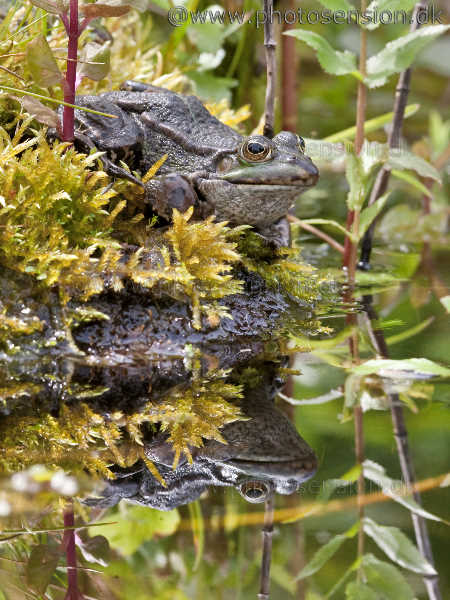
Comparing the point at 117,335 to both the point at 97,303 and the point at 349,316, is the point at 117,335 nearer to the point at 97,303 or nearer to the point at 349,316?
the point at 97,303

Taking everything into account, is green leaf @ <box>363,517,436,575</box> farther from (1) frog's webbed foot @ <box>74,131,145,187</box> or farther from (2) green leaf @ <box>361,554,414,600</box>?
(1) frog's webbed foot @ <box>74,131,145,187</box>

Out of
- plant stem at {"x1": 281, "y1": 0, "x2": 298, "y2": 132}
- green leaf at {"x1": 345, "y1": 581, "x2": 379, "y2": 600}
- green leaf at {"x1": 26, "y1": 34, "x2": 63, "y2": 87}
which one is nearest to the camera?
green leaf at {"x1": 345, "y1": 581, "x2": 379, "y2": 600}

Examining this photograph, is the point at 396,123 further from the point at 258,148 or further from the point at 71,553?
the point at 71,553

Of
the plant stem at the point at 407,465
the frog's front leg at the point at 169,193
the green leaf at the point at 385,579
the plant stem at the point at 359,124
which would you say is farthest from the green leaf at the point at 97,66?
the green leaf at the point at 385,579

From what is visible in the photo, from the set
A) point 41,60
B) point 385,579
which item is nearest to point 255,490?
point 385,579

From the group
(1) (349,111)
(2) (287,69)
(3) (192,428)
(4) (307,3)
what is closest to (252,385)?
(3) (192,428)

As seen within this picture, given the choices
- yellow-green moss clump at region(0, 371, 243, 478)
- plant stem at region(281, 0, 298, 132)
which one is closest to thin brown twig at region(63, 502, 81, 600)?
yellow-green moss clump at region(0, 371, 243, 478)
